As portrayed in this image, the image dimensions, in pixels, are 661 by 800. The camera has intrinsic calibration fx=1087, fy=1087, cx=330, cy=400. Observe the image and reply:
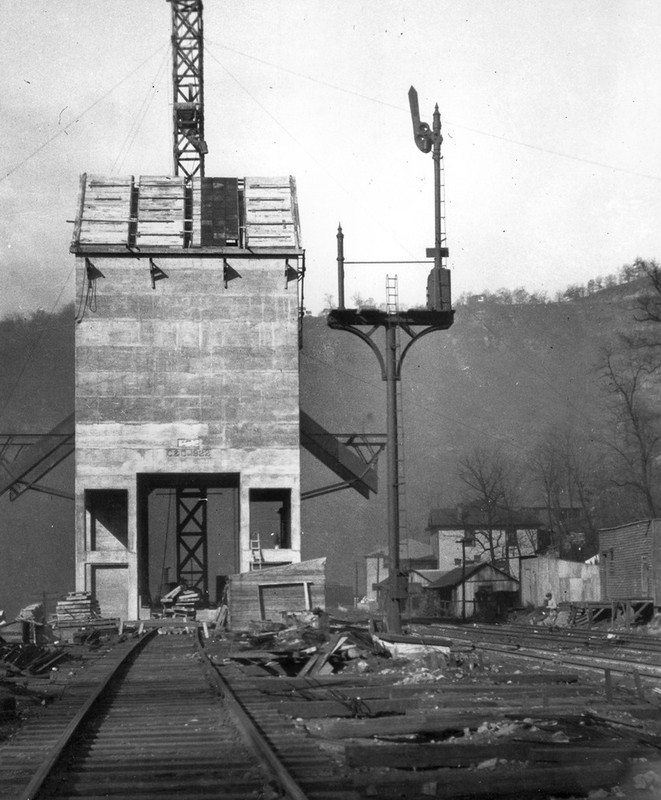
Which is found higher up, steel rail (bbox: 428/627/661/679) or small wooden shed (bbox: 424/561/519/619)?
steel rail (bbox: 428/627/661/679)

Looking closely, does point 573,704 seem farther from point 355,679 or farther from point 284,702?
point 355,679

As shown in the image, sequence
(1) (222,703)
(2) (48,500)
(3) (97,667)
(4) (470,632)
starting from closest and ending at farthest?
(1) (222,703) < (3) (97,667) < (4) (470,632) < (2) (48,500)

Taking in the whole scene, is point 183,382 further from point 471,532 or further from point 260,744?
point 471,532

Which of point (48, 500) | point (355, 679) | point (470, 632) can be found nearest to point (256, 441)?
point (470, 632)

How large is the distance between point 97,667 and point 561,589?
35.5 meters

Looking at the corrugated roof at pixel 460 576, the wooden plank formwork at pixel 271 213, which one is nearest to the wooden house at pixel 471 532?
the corrugated roof at pixel 460 576

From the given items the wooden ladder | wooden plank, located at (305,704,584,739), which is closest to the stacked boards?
the wooden ladder

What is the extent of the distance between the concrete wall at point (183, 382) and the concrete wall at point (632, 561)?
12.5 metres

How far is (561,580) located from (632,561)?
1378cm

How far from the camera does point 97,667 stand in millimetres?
20109

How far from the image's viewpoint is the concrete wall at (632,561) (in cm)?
3612

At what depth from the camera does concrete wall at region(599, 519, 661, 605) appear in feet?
119

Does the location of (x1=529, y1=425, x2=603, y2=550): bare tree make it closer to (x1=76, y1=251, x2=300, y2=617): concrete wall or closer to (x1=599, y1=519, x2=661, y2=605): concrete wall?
(x1=599, y1=519, x2=661, y2=605): concrete wall

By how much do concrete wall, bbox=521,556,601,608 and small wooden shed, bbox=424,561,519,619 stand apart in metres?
2.63
